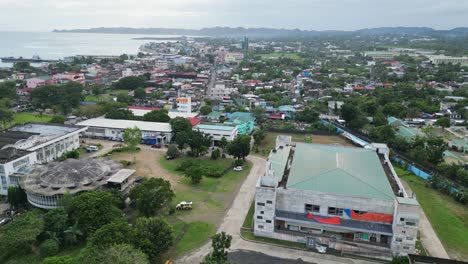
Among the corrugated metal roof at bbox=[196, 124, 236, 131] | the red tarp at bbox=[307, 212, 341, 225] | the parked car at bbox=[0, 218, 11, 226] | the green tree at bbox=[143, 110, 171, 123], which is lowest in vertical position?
the parked car at bbox=[0, 218, 11, 226]

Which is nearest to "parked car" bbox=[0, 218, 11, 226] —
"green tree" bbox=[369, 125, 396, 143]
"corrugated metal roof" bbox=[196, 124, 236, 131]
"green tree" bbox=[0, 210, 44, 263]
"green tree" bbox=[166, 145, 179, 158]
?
"green tree" bbox=[0, 210, 44, 263]

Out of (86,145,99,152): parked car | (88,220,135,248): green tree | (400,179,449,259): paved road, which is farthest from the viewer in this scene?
(86,145,99,152): parked car

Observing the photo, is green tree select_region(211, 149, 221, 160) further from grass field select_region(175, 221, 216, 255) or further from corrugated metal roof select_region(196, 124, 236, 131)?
grass field select_region(175, 221, 216, 255)

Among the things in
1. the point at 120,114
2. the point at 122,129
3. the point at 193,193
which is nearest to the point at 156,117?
the point at 120,114

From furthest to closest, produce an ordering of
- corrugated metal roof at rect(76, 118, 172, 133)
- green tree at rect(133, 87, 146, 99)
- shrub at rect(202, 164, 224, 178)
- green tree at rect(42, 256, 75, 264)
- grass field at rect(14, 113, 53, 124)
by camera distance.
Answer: green tree at rect(133, 87, 146, 99) → grass field at rect(14, 113, 53, 124) → corrugated metal roof at rect(76, 118, 172, 133) → shrub at rect(202, 164, 224, 178) → green tree at rect(42, 256, 75, 264)

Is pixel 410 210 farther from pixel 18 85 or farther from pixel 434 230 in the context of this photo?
pixel 18 85

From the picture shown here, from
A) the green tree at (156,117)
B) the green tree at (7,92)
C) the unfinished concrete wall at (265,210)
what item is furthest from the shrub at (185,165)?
the green tree at (7,92)

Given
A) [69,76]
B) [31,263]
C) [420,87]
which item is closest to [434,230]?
[31,263]

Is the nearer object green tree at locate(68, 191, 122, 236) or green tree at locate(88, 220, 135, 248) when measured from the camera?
green tree at locate(88, 220, 135, 248)

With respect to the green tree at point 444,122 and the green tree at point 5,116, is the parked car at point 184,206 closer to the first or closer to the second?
the green tree at point 5,116
